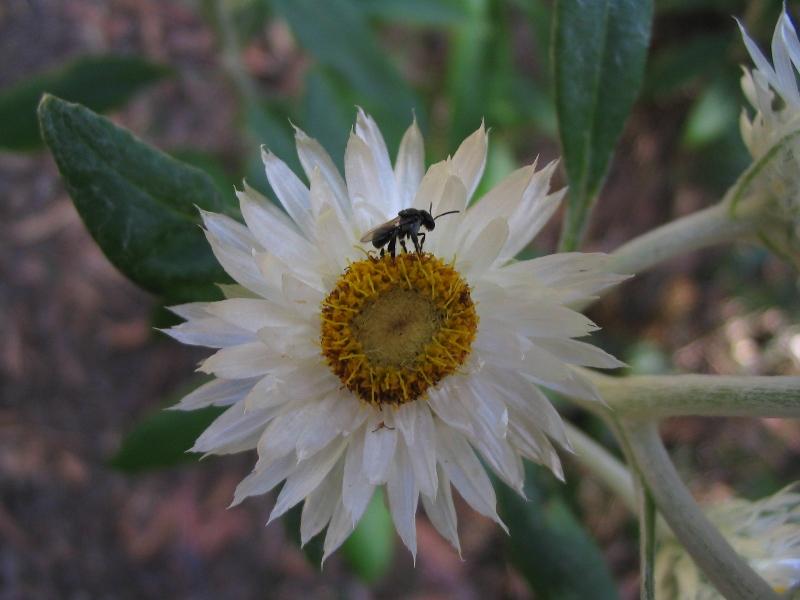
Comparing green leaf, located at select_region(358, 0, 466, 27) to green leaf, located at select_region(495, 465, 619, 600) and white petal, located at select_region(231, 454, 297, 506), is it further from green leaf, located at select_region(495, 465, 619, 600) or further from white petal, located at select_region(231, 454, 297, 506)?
white petal, located at select_region(231, 454, 297, 506)

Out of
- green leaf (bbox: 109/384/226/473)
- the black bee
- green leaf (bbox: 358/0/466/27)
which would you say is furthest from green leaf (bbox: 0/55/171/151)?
the black bee

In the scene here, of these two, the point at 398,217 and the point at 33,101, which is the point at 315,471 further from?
the point at 33,101

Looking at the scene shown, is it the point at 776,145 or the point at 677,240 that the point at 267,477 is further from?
the point at 776,145

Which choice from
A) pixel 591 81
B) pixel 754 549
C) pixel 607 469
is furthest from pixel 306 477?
pixel 591 81

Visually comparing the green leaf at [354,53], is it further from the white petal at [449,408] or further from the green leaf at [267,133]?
the white petal at [449,408]

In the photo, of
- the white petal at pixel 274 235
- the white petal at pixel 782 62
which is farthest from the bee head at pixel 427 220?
the white petal at pixel 782 62

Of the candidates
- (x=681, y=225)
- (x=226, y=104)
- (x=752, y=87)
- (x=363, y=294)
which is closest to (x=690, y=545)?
(x=681, y=225)

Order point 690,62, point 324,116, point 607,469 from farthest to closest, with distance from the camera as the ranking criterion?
point 690,62 < point 324,116 < point 607,469
